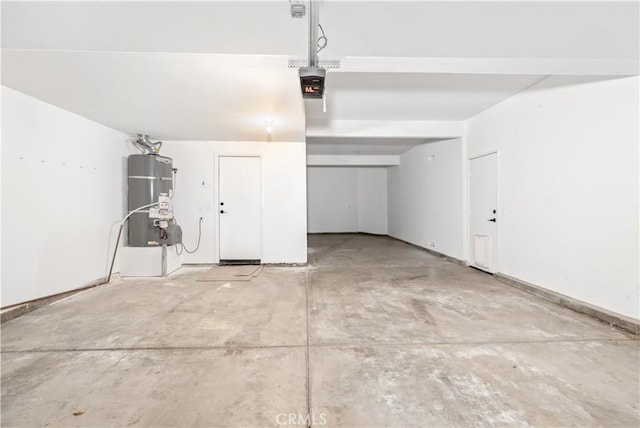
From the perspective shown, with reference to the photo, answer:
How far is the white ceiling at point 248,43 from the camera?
6.00 feet

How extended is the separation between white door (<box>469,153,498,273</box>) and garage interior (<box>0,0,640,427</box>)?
0.14ft

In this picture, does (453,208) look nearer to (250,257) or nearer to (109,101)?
(250,257)

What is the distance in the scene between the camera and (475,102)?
4180mm

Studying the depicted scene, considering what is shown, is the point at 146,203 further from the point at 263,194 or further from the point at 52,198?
the point at 263,194

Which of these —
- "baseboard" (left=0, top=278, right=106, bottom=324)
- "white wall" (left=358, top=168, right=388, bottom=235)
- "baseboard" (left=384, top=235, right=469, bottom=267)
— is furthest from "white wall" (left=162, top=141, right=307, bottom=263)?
"white wall" (left=358, top=168, right=388, bottom=235)

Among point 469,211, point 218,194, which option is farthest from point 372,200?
point 218,194

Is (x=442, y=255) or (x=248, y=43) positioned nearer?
(x=248, y=43)

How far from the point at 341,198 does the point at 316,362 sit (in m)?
8.58

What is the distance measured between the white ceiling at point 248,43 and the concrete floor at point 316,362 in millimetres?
2251

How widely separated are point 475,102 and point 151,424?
16.0 feet

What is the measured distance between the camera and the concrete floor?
158cm

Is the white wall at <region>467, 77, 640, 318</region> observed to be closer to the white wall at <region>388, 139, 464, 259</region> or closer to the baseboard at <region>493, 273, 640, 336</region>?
the baseboard at <region>493, 273, 640, 336</region>

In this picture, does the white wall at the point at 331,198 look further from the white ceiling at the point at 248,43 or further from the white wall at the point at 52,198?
the white ceiling at the point at 248,43

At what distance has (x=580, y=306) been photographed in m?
3.00
